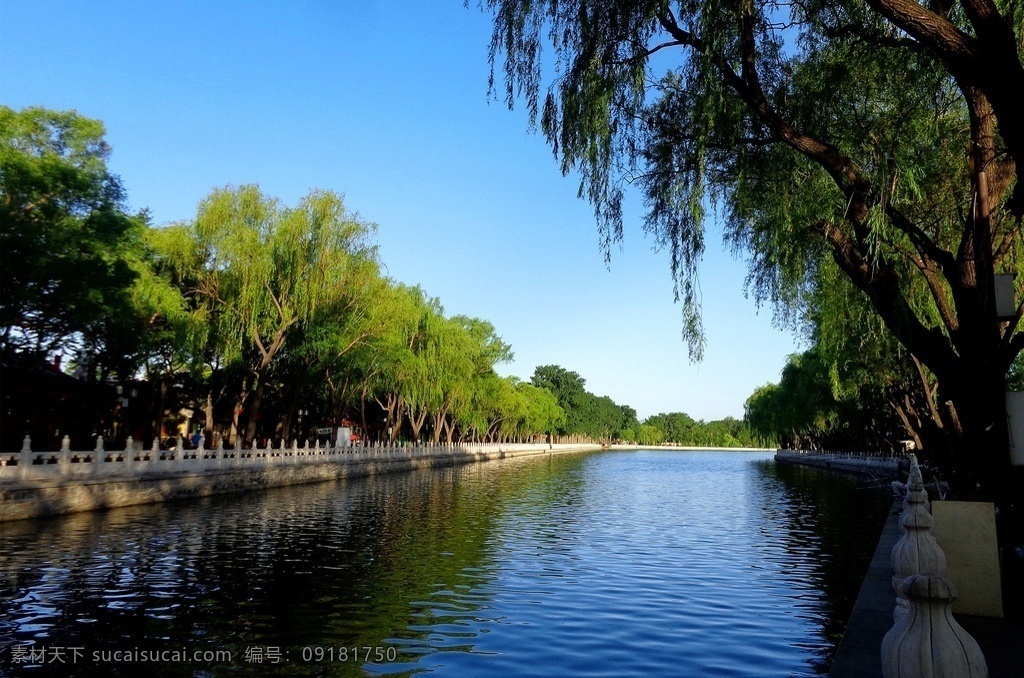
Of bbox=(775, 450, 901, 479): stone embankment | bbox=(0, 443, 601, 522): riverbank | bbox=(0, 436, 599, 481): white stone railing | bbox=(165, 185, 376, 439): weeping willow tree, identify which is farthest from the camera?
bbox=(775, 450, 901, 479): stone embankment

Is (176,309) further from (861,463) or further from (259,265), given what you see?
(861,463)

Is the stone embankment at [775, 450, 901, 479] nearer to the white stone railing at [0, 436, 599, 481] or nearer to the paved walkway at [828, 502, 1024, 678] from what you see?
the white stone railing at [0, 436, 599, 481]

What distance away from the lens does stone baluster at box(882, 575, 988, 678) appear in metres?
3.15

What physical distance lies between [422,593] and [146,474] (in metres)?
14.6

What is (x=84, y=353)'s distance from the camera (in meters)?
28.2

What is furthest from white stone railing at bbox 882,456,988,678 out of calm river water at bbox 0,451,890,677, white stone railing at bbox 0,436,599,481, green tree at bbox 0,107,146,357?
green tree at bbox 0,107,146,357

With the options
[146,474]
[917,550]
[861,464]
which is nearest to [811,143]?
[917,550]

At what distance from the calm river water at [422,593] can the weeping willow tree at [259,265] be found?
11898 millimetres

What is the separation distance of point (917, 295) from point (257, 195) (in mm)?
24613

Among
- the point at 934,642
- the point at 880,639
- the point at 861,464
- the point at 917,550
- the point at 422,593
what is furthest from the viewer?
the point at 861,464

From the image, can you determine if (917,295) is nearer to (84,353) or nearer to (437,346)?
(84,353)

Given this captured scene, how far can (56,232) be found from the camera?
67.6 feet

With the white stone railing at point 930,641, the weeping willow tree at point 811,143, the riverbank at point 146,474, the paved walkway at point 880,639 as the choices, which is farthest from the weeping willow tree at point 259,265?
the white stone railing at point 930,641

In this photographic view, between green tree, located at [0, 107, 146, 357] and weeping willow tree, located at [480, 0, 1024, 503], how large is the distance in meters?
16.7
